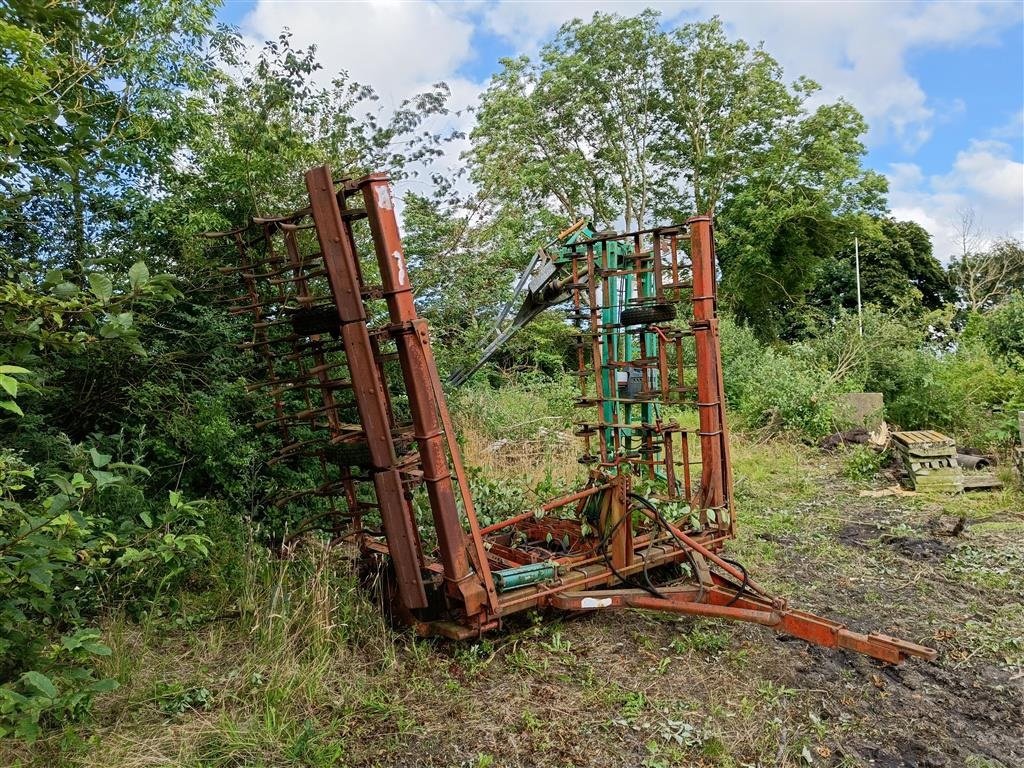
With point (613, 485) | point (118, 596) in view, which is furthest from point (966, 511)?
point (118, 596)

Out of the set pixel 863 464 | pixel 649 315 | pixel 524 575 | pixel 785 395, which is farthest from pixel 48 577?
pixel 785 395

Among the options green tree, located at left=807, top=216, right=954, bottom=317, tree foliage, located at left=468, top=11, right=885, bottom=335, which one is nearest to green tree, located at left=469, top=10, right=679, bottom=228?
tree foliage, located at left=468, top=11, right=885, bottom=335

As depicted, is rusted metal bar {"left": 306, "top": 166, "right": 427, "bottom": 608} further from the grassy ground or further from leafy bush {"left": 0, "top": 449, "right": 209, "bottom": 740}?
leafy bush {"left": 0, "top": 449, "right": 209, "bottom": 740}

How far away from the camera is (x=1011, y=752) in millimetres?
3168

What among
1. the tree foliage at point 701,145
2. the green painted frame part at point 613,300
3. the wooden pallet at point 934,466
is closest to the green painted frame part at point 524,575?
the green painted frame part at point 613,300

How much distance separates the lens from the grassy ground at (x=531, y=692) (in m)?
2.96

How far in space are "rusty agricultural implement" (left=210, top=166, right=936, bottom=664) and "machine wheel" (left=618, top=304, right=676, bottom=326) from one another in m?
0.01

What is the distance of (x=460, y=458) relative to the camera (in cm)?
357

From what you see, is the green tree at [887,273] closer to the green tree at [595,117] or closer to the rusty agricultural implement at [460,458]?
the green tree at [595,117]

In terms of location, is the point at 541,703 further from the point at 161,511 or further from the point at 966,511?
the point at 966,511

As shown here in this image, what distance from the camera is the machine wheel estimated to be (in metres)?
4.74

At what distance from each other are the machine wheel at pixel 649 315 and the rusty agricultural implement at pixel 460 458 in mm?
12

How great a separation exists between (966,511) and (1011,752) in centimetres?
520

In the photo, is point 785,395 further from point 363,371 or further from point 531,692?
point 363,371
